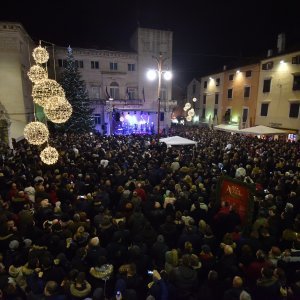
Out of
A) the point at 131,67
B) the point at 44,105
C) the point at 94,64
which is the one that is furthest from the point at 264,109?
the point at 44,105

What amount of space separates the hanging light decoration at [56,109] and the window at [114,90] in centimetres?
2346

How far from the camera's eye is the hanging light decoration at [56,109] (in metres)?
9.23

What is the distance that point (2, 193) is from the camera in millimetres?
7797

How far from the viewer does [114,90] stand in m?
32.7

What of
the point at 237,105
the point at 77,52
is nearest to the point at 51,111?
→ the point at 77,52

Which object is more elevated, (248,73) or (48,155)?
(248,73)

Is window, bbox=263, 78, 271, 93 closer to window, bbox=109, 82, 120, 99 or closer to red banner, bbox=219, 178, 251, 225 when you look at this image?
window, bbox=109, 82, 120, 99

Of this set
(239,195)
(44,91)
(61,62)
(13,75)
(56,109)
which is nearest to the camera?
(239,195)

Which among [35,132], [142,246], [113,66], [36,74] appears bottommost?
[142,246]

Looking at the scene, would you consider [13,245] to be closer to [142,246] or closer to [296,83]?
[142,246]

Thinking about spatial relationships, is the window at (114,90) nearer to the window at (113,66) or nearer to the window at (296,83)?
the window at (113,66)

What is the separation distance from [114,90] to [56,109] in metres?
24.1

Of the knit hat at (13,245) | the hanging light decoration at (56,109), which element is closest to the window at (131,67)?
the hanging light decoration at (56,109)

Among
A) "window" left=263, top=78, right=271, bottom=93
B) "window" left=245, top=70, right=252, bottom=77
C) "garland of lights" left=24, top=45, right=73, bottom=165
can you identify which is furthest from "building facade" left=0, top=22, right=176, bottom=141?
"garland of lights" left=24, top=45, right=73, bottom=165
